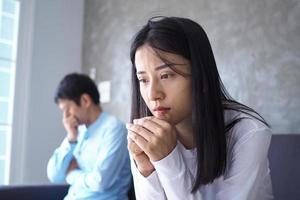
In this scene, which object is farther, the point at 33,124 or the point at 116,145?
the point at 33,124

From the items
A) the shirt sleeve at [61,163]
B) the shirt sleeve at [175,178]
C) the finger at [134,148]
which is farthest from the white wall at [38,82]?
the shirt sleeve at [175,178]

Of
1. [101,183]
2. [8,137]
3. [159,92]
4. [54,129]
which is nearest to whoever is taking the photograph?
[159,92]

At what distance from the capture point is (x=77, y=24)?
2447 millimetres

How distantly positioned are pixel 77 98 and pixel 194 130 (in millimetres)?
902

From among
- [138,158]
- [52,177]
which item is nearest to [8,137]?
[52,177]

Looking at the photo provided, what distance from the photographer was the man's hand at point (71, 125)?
1.62m

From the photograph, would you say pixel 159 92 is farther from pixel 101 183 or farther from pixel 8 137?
pixel 8 137

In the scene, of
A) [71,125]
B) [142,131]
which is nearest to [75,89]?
[71,125]

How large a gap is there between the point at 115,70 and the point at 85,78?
0.55 meters

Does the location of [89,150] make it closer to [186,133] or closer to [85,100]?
[85,100]

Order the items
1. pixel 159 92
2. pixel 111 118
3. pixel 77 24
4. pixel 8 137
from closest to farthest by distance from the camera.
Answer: pixel 159 92, pixel 111 118, pixel 8 137, pixel 77 24

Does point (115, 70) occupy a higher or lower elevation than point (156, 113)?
higher

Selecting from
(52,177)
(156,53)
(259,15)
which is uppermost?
(259,15)

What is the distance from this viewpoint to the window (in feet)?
6.79
